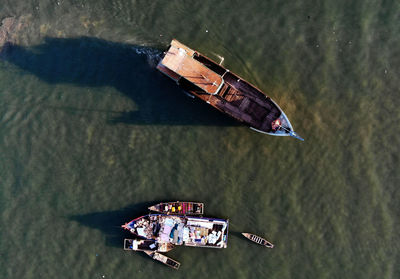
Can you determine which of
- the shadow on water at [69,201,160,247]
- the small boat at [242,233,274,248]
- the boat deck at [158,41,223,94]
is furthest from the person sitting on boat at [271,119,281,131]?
the shadow on water at [69,201,160,247]

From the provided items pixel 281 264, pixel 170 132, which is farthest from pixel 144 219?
pixel 281 264

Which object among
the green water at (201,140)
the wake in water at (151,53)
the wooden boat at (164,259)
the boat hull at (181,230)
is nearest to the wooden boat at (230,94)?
the green water at (201,140)

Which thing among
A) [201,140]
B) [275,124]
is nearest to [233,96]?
[275,124]

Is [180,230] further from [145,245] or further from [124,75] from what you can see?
[124,75]

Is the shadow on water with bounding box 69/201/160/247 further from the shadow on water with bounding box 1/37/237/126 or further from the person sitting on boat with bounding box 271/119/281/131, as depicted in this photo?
the person sitting on boat with bounding box 271/119/281/131

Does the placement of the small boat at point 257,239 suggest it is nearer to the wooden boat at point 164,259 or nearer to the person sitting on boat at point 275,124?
the wooden boat at point 164,259
